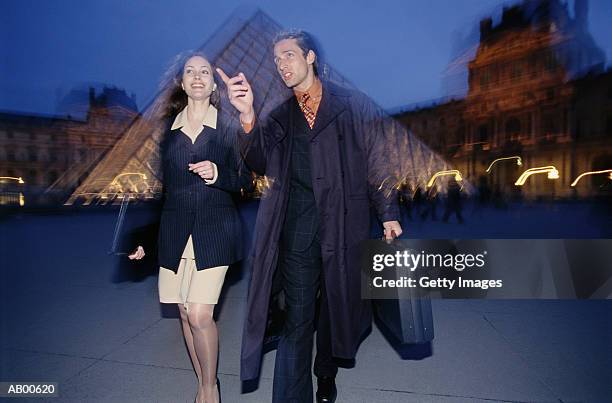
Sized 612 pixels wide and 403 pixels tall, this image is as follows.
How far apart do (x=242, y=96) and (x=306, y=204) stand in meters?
0.64

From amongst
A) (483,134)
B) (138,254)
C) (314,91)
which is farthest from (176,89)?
(483,134)

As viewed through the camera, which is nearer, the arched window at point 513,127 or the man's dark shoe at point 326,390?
the man's dark shoe at point 326,390

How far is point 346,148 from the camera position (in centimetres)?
226

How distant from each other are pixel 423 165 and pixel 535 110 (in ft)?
184

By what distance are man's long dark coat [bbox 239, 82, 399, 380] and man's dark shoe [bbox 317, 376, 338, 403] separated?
0.33 metres

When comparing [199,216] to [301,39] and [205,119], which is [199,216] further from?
[301,39]

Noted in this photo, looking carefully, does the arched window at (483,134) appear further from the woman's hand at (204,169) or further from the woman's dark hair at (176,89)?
the woman's hand at (204,169)

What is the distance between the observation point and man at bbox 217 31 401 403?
7.13 feet

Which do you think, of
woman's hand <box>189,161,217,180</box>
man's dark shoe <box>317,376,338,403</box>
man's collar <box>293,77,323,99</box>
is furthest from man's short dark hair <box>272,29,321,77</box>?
man's dark shoe <box>317,376,338,403</box>

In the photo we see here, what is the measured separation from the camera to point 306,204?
7.24ft

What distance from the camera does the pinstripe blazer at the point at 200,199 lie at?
2.24 meters

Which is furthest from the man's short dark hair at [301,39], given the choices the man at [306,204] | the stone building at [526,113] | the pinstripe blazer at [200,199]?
the stone building at [526,113]

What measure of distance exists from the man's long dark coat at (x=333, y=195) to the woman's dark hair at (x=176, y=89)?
41cm

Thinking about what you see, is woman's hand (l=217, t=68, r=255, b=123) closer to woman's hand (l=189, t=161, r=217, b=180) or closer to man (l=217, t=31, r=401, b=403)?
man (l=217, t=31, r=401, b=403)
